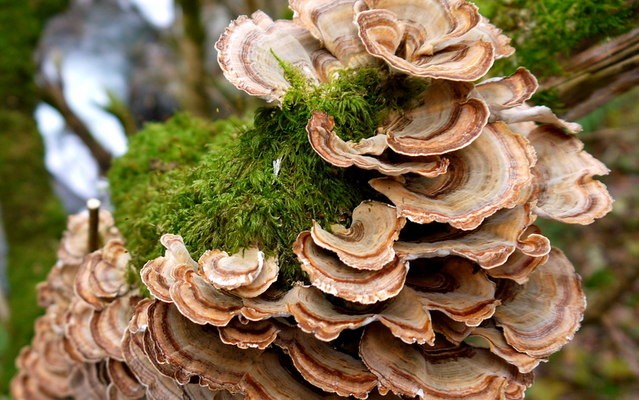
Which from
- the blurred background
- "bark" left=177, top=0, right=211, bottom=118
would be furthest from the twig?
"bark" left=177, top=0, right=211, bottom=118

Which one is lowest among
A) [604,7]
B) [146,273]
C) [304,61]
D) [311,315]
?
[604,7]

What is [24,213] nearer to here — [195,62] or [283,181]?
[195,62]

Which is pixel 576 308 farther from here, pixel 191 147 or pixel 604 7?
pixel 191 147

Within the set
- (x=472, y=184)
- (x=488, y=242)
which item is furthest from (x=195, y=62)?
(x=488, y=242)

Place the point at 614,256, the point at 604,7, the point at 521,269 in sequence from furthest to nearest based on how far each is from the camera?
the point at 614,256
the point at 604,7
the point at 521,269

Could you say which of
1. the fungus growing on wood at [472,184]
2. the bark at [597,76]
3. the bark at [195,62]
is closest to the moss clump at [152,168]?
the fungus growing on wood at [472,184]

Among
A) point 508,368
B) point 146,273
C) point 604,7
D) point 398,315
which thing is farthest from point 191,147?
point 604,7
